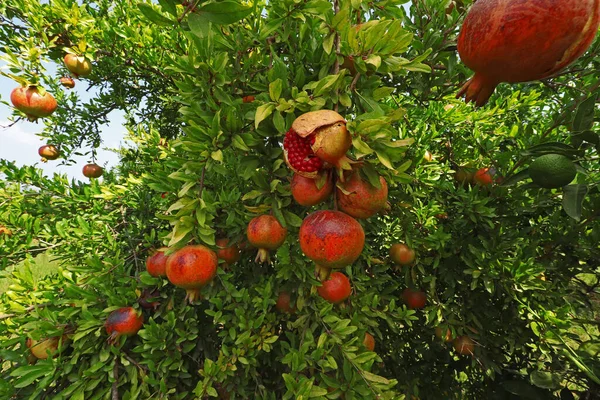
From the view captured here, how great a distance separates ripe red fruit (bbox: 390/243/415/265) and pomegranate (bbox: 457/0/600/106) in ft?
3.64

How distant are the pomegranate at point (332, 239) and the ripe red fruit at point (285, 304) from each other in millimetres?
715

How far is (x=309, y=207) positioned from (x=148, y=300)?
743 mm

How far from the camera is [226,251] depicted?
1.19m

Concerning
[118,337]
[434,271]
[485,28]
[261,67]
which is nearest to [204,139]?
[261,67]

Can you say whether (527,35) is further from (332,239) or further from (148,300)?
(148,300)

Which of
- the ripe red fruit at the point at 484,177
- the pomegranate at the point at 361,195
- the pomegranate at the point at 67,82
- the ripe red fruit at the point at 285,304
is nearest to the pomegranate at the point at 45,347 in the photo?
the ripe red fruit at the point at 285,304

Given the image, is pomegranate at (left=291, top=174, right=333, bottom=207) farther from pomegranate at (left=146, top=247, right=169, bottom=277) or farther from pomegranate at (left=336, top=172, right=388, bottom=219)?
pomegranate at (left=146, top=247, right=169, bottom=277)

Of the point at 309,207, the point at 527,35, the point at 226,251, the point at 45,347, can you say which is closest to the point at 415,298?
the point at 309,207

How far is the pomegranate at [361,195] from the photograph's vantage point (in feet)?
2.17

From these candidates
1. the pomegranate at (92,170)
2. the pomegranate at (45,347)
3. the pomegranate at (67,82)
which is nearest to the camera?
the pomegranate at (45,347)

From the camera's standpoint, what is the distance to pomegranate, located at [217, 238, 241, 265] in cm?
118

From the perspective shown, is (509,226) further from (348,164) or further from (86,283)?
(86,283)

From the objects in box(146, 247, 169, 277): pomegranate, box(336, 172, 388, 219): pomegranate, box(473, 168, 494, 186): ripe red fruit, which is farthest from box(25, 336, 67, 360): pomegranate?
box(473, 168, 494, 186): ripe red fruit

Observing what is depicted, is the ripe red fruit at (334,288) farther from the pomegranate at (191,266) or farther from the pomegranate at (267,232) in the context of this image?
the pomegranate at (191,266)
